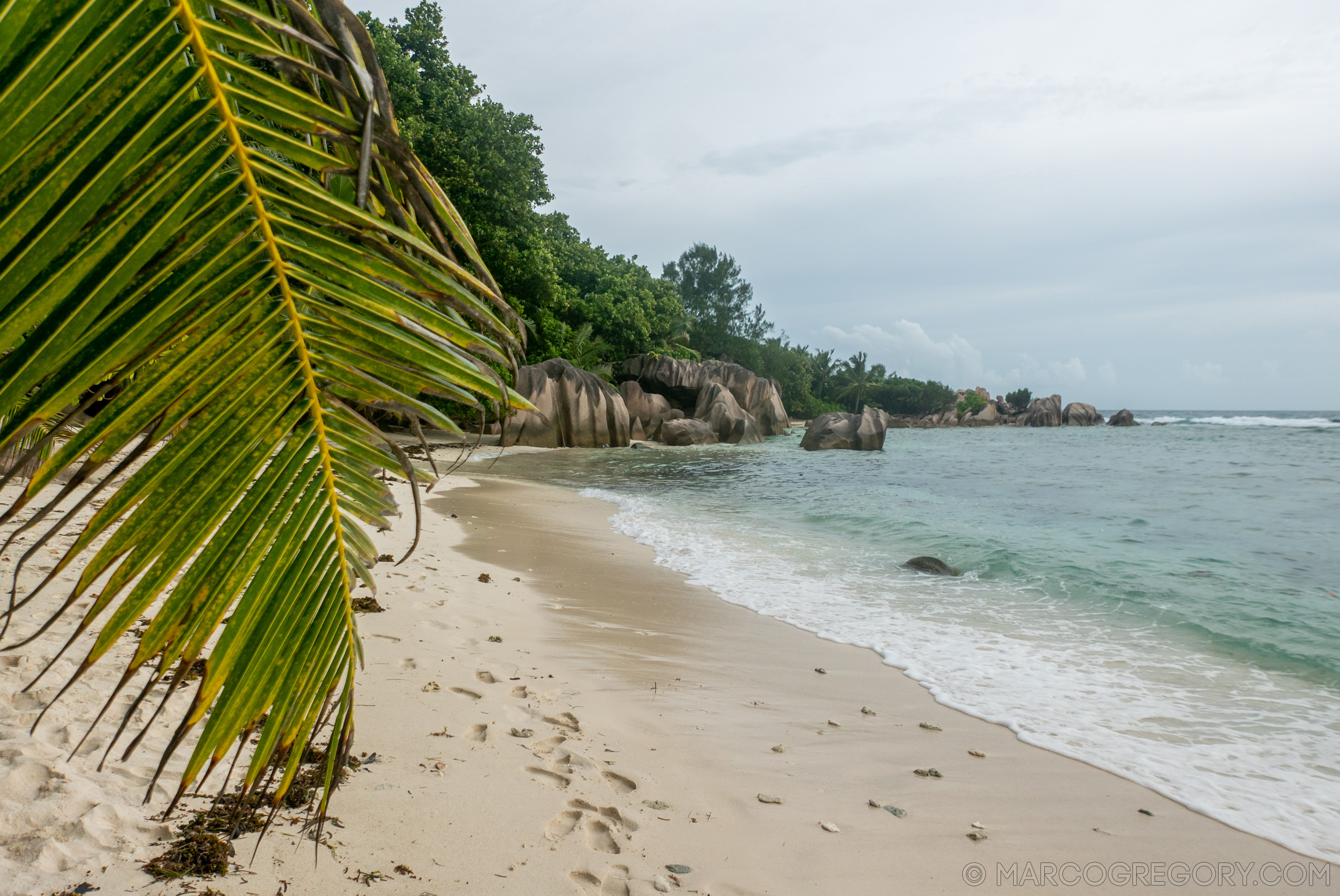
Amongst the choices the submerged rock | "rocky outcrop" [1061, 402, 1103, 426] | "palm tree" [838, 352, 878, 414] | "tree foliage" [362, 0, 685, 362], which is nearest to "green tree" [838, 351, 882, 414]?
"palm tree" [838, 352, 878, 414]

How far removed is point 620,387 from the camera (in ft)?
102

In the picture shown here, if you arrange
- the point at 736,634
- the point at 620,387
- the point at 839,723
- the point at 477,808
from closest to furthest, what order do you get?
1. the point at 477,808
2. the point at 839,723
3. the point at 736,634
4. the point at 620,387

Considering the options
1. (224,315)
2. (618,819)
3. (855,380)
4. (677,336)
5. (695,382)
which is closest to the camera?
(224,315)

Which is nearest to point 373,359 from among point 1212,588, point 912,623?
point 912,623

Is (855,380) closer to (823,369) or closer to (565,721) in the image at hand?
(823,369)

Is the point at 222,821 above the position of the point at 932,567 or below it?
above

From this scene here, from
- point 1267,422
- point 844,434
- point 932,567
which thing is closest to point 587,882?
point 932,567

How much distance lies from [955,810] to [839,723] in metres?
0.86

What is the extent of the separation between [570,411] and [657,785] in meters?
23.0

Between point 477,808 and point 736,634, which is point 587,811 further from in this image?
point 736,634

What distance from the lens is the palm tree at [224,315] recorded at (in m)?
0.71

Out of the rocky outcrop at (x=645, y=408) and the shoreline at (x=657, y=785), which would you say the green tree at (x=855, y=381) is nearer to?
the rocky outcrop at (x=645, y=408)

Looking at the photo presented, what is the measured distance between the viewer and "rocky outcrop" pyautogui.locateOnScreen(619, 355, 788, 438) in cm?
3225

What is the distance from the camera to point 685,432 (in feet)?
96.3
